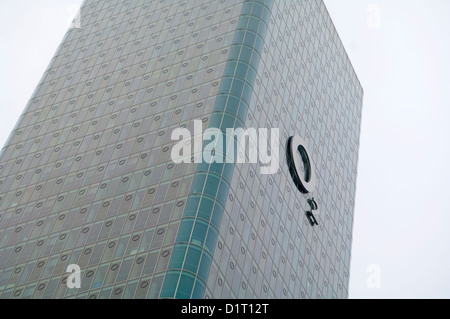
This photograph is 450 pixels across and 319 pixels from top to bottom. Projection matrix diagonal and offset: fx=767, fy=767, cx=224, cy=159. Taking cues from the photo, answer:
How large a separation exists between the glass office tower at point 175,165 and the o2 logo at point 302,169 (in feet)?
3.90

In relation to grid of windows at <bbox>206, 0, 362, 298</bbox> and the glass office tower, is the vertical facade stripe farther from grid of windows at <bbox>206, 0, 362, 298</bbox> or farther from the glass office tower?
grid of windows at <bbox>206, 0, 362, 298</bbox>

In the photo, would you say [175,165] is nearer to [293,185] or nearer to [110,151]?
[110,151]

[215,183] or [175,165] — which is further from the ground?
[175,165]

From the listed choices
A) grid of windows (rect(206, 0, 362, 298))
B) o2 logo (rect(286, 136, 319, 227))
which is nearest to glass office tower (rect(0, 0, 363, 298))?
grid of windows (rect(206, 0, 362, 298))

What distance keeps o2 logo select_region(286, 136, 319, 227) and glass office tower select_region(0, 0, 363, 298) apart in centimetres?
119

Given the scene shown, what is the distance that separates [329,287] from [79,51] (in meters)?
48.6

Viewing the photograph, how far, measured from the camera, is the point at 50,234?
78.7 meters

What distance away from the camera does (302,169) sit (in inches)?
3652

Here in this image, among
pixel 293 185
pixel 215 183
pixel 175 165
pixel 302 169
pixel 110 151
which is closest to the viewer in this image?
pixel 215 183

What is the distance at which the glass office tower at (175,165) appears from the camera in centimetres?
6962

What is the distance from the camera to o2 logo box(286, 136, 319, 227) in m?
89.3

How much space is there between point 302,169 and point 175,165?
21.6 m

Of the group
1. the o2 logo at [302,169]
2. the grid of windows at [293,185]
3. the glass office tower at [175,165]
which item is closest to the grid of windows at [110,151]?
the glass office tower at [175,165]

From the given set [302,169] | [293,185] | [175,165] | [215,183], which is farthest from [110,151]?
[302,169]
